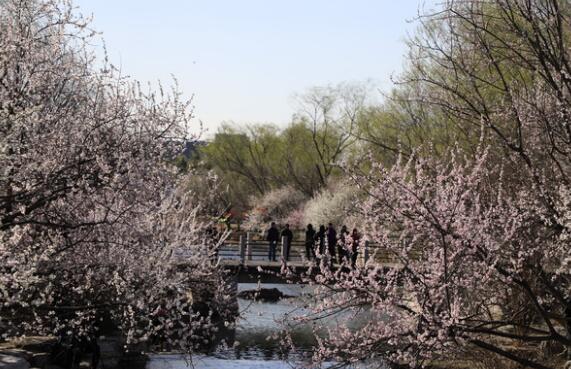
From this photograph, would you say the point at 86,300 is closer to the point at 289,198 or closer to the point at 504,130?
the point at 504,130

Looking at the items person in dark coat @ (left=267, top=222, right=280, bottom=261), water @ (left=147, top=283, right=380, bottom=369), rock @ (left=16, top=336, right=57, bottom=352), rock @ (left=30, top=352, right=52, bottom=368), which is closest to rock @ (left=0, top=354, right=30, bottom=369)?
rock @ (left=30, top=352, right=52, bottom=368)

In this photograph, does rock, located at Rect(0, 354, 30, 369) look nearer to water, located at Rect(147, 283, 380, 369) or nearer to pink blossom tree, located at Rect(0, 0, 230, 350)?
pink blossom tree, located at Rect(0, 0, 230, 350)

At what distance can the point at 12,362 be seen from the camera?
42.4 ft

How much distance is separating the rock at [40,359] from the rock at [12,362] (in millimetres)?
1210

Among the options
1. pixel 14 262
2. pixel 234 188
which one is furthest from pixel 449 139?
pixel 234 188

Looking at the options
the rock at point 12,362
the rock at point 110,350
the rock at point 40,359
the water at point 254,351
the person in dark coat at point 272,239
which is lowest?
the water at point 254,351

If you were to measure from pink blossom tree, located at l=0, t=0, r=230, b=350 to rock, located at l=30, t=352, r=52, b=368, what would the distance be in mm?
1874

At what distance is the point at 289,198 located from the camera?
60.3 metres

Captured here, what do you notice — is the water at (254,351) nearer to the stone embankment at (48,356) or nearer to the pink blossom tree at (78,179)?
the stone embankment at (48,356)

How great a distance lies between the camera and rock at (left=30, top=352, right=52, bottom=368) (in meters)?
14.8

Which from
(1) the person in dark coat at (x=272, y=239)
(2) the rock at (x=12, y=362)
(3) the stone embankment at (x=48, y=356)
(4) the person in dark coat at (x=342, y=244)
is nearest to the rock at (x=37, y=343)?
(3) the stone embankment at (x=48, y=356)

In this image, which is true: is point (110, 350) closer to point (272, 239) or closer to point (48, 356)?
point (48, 356)

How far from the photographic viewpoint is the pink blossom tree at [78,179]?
32.8ft

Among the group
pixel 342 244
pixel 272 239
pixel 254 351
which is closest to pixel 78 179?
pixel 342 244
